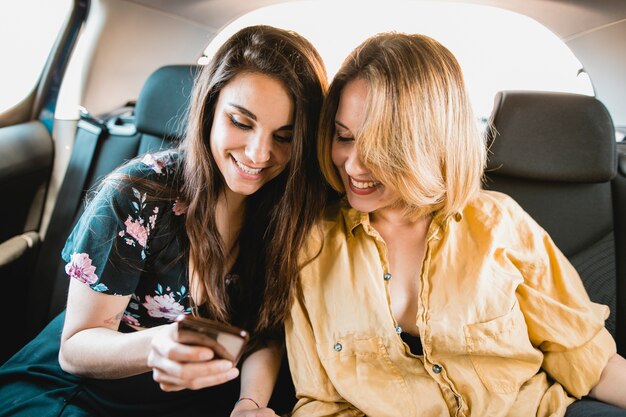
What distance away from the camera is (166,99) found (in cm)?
175

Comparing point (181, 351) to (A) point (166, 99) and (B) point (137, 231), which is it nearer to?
(B) point (137, 231)

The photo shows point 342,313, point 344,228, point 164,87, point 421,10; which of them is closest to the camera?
point 342,313

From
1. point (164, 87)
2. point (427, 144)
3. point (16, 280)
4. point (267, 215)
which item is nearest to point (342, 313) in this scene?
point (267, 215)

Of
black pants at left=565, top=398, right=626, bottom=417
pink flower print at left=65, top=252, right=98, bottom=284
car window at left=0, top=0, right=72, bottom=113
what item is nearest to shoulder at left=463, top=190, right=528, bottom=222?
black pants at left=565, top=398, right=626, bottom=417

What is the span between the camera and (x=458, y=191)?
3.83 feet

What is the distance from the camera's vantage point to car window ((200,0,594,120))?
87.0 inches

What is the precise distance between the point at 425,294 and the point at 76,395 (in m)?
0.89

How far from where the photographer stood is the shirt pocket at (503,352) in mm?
1103

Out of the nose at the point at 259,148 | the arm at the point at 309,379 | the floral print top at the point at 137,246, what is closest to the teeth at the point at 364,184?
the nose at the point at 259,148

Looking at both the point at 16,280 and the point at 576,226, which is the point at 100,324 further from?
the point at 576,226

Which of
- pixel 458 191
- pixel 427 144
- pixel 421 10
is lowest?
→ pixel 458 191

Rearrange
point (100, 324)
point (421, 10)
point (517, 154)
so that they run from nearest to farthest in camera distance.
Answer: point (100, 324), point (517, 154), point (421, 10)

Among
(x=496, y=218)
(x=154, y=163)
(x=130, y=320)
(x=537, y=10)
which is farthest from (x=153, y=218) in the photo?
(x=537, y=10)

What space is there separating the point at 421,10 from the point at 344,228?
153cm
